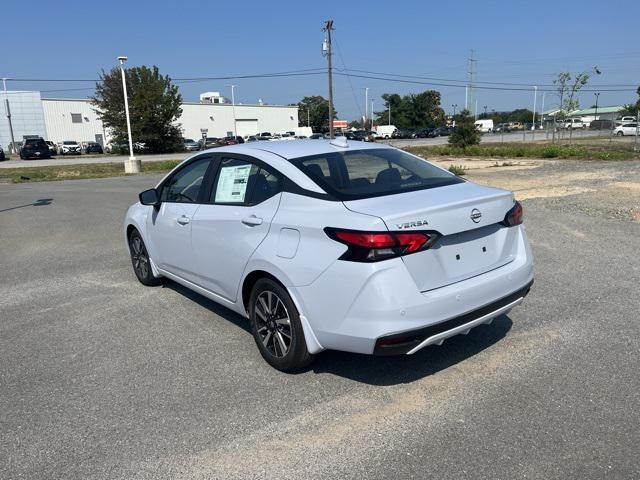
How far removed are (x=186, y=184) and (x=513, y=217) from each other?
2915 mm

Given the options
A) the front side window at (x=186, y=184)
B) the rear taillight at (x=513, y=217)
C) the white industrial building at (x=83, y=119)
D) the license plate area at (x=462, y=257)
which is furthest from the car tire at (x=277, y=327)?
the white industrial building at (x=83, y=119)

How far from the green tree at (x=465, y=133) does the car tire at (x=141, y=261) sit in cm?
3198

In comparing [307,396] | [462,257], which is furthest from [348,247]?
[307,396]

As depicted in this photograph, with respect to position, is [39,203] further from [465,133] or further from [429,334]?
[465,133]

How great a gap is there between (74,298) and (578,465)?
16.5 feet

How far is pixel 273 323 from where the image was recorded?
12.6 ft

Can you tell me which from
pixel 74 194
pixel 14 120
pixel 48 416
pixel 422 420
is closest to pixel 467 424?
pixel 422 420

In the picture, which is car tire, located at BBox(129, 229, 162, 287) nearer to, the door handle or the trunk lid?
the door handle

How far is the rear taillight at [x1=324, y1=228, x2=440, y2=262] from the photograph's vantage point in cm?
309

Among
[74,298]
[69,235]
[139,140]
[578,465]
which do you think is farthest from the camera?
[139,140]

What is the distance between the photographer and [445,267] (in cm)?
331

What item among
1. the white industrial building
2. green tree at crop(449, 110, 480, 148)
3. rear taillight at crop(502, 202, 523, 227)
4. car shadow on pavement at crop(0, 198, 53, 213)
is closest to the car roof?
rear taillight at crop(502, 202, 523, 227)

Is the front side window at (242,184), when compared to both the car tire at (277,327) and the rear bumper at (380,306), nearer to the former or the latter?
the car tire at (277,327)

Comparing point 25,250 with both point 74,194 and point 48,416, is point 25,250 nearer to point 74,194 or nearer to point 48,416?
point 48,416
